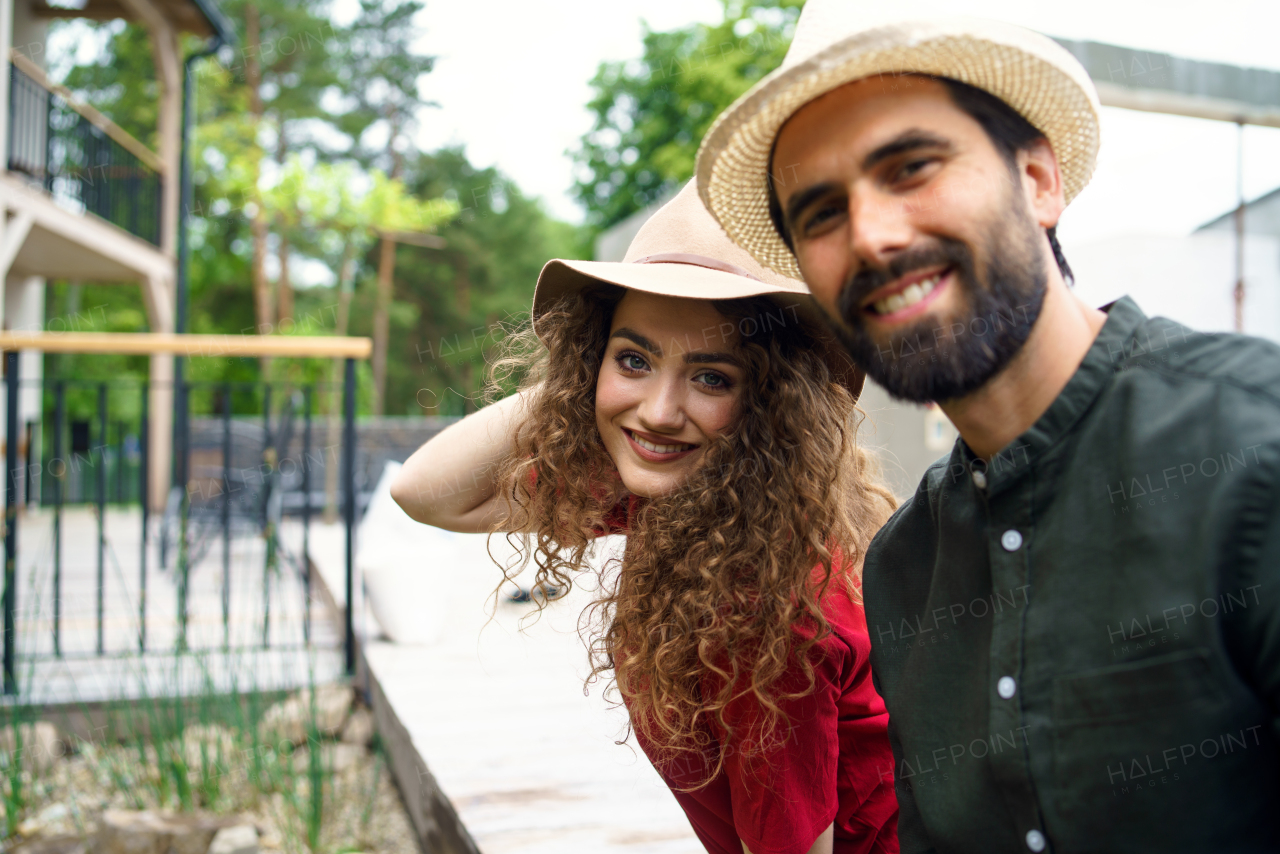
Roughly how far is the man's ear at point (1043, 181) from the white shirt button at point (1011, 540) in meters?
0.38

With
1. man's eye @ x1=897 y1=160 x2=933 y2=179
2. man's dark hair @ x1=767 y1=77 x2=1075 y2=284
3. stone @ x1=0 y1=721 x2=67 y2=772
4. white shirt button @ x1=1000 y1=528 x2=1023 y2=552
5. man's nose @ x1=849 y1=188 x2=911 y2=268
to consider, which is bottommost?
stone @ x1=0 y1=721 x2=67 y2=772

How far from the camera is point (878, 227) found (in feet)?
3.32

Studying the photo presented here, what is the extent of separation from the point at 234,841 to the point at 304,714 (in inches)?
31.4

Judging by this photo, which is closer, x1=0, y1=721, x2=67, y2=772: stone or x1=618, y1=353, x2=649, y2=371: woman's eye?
x1=618, y1=353, x2=649, y2=371: woman's eye

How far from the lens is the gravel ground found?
293 cm

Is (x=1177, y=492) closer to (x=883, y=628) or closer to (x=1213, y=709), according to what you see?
(x=1213, y=709)

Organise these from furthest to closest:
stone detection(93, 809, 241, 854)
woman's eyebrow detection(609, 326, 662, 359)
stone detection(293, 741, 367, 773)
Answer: stone detection(293, 741, 367, 773) → stone detection(93, 809, 241, 854) → woman's eyebrow detection(609, 326, 662, 359)

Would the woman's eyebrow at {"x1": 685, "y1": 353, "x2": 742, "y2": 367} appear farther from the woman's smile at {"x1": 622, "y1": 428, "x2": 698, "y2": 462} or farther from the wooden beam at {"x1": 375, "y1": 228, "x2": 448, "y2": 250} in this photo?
the wooden beam at {"x1": 375, "y1": 228, "x2": 448, "y2": 250}

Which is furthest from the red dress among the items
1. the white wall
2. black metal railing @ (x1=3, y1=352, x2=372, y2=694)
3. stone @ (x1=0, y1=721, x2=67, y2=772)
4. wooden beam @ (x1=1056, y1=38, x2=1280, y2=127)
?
wooden beam @ (x1=1056, y1=38, x2=1280, y2=127)

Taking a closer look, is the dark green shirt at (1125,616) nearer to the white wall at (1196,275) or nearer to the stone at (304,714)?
the stone at (304,714)

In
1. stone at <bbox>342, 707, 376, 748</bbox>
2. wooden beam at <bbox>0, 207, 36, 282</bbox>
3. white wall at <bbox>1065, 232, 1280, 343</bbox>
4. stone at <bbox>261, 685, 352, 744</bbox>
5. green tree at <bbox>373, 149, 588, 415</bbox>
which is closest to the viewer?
stone at <bbox>261, 685, 352, 744</bbox>

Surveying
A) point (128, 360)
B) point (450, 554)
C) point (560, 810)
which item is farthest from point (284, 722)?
point (128, 360)

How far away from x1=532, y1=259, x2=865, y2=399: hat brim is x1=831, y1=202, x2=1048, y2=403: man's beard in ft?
0.79

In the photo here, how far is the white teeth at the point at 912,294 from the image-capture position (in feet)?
3.30
